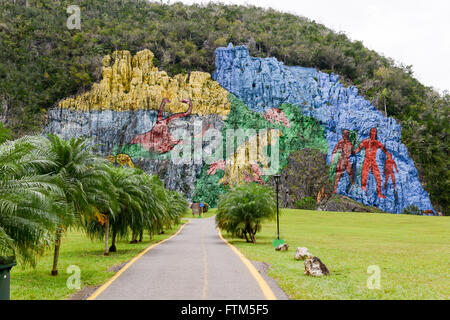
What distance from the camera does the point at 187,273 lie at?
11875 mm

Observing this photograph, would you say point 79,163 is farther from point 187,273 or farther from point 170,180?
point 170,180

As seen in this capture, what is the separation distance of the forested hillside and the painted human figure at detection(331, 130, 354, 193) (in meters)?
14.1

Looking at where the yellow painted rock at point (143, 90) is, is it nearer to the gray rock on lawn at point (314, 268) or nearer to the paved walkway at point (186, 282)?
the paved walkway at point (186, 282)

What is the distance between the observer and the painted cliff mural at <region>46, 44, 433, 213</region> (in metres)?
84.9

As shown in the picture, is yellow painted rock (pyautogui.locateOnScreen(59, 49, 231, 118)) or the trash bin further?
yellow painted rock (pyautogui.locateOnScreen(59, 49, 231, 118))

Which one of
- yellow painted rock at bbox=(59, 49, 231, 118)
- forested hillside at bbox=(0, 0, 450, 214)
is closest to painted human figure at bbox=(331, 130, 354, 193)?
forested hillside at bbox=(0, 0, 450, 214)

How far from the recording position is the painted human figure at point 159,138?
86.8 meters

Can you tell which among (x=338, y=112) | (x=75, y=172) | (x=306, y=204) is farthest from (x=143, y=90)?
(x=75, y=172)

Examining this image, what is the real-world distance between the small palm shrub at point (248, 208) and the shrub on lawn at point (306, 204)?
5565cm

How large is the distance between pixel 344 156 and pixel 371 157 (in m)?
5.83

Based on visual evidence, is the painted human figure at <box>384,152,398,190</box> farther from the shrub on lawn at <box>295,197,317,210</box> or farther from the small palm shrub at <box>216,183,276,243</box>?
the small palm shrub at <box>216,183,276,243</box>

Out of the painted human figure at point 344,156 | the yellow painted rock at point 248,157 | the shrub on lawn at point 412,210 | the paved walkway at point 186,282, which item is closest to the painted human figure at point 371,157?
the painted human figure at point 344,156

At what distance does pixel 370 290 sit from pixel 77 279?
27.0 feet
